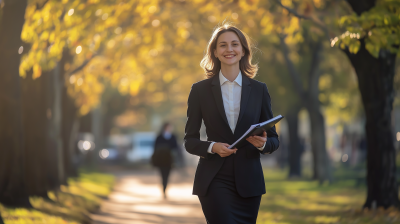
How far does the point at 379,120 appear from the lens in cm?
1049

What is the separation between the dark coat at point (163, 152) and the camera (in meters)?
15.5

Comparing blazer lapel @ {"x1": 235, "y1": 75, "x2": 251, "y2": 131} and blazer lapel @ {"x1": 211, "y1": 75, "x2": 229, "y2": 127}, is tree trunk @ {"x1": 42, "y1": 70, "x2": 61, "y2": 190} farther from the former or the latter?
blazer lapel @ {"x1": 235, "y1": 75, "x2": 251, "y2": 131}

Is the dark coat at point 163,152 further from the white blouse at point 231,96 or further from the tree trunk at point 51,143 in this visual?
the white blouse at point 231,96

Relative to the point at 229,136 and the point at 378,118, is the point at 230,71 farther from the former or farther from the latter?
the point at 378,118

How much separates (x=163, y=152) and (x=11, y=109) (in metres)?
6.35

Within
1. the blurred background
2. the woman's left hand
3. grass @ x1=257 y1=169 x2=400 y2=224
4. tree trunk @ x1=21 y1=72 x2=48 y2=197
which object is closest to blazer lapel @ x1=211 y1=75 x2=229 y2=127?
the woman's left hand

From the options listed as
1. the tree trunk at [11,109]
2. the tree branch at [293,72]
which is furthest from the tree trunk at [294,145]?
the tree trunk at [11,109]

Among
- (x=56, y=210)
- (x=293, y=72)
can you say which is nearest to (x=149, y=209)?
(x=56, y=210)

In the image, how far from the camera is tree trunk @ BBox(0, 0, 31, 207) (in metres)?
9.47

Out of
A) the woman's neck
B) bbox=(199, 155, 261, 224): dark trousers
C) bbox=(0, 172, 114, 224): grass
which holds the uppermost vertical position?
the woman's neck

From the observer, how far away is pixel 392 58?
1041cm

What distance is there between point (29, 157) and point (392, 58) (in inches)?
321

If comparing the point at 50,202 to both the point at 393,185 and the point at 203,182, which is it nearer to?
the point at 393,185

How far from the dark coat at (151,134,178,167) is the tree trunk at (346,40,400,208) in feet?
20.6
